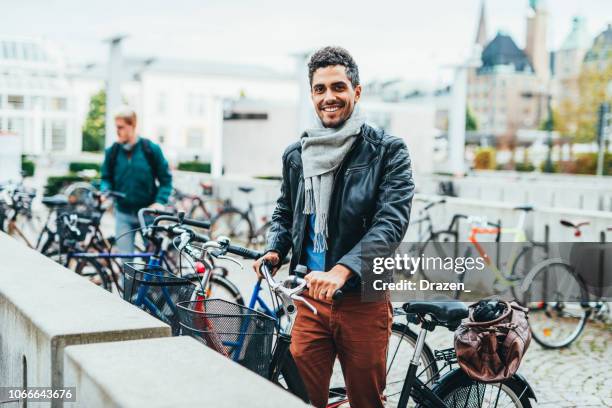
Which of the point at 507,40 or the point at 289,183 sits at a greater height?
the point at 507,40

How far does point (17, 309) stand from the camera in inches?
142

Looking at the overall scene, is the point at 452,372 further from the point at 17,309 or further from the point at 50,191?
the point at 50,191

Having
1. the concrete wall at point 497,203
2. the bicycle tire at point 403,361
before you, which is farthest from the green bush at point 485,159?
the bicycle tire at point 403,361

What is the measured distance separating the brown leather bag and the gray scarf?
72 centimetres

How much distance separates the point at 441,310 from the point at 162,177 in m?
4.49

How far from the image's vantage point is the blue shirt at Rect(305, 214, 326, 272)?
338 centimetres

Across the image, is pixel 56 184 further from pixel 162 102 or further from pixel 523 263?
pixel 162 102

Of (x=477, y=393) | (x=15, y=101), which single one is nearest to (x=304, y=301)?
(x=477, y=393)

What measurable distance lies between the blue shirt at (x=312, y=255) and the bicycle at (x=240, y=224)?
957 centimetres

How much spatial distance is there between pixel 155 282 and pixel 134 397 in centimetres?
173

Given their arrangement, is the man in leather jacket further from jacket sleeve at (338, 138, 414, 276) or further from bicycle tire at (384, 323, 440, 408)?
bicycle tire at (384, 323, 440, 408)

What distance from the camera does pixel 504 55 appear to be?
436ft

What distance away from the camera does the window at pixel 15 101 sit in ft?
84.3

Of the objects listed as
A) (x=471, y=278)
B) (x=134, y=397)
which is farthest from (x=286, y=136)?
(x=134, y=397)
